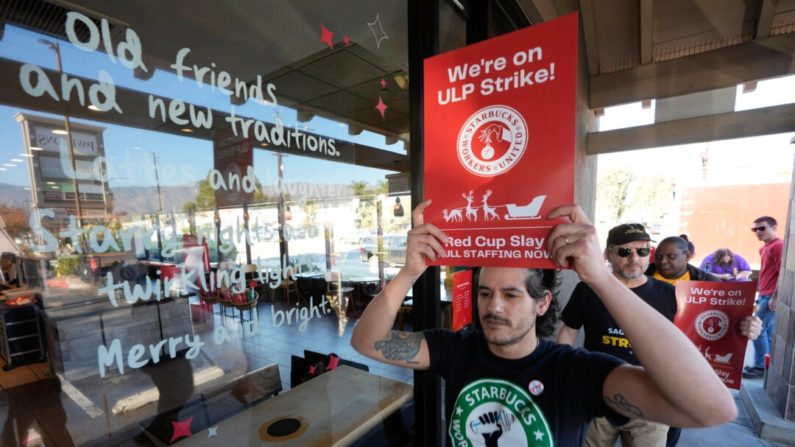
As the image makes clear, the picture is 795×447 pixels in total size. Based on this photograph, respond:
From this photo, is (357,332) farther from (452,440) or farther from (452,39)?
(452,39)

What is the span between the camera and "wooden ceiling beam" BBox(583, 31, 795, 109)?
3.26 m

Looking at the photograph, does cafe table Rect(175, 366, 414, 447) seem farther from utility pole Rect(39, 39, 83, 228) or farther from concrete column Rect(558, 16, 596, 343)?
concrete column Rect(558, 16, 596, 343)

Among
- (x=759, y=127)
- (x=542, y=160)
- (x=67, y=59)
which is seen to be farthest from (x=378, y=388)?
(x=759, y=127)

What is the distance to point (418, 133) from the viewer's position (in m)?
1.82

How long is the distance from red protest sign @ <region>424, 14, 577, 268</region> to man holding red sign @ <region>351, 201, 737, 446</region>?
0.05 m

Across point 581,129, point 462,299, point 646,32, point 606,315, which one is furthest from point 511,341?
point 646,32

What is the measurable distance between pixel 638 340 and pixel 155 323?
1.34m

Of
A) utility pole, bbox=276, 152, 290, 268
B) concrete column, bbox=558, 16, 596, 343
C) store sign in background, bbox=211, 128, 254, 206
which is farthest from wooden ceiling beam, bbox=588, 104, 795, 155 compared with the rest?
store sign in background, bbox=211, 128, 254, 206

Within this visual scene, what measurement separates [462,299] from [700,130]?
140 inches

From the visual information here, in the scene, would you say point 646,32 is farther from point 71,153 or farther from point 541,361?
point 71,153

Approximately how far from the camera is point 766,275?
3.84 meters

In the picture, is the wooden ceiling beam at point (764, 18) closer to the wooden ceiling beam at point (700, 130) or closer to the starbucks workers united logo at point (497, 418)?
the wooden ceiling beam at point (700, 130)

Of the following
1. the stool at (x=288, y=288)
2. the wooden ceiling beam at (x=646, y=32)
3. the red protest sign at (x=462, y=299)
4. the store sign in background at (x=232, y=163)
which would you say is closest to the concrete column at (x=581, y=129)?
the wooden ceiling beam at (x=646, y=32)

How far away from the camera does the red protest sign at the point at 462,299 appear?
2338 millimetres
